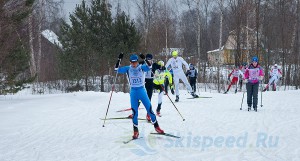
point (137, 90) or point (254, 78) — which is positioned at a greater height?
point (254, 78)

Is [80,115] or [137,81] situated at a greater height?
[137,81]

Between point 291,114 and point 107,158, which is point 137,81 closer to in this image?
point 107,158

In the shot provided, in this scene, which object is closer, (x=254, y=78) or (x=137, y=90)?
(x=137, y=90)

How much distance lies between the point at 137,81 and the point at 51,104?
7.52 metres

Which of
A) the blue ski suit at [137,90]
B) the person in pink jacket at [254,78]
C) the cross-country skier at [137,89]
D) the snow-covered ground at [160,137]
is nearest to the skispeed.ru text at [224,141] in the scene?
the snow-covered ground at [160,137]

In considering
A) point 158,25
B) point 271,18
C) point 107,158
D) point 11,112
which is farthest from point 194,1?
point 107,158

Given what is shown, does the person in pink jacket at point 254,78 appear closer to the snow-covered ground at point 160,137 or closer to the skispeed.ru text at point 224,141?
the snow-covered ground at point 160,137

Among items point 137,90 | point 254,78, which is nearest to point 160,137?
point 137,90

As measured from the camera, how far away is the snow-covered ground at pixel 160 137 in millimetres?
5855

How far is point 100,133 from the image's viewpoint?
7.99 m

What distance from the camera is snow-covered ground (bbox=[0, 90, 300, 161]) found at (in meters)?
5.86

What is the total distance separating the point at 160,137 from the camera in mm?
7137

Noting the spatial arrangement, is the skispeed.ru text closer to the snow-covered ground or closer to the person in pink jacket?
the snow-covered ground

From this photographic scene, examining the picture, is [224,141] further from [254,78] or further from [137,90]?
[254,78]
